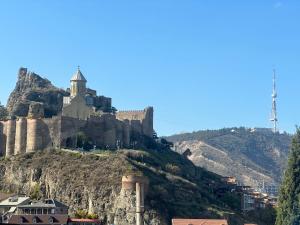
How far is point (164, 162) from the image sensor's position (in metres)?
113

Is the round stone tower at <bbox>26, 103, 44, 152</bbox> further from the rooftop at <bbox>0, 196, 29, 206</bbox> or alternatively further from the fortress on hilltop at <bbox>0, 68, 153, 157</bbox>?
the rooftop at <bbox>0, 196, 29, 206</bbox>

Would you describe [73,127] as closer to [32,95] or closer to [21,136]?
[21,136]

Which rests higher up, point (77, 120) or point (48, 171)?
point (77, 120)

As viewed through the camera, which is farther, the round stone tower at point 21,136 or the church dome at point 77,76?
the church dome at point 77,76

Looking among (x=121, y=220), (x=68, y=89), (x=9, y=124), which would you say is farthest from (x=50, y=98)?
(x=121, y=220)

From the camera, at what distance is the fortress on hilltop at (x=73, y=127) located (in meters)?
104

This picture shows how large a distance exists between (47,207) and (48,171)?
13.4 metres

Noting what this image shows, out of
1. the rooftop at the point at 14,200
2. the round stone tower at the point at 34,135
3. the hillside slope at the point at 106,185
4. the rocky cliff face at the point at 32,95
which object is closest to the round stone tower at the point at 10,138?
the hillside slope at the point at 106,185

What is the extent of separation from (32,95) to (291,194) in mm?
51479

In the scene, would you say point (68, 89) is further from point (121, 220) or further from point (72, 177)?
point (121, 220)

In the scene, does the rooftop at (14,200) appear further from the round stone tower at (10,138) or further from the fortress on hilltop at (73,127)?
the round stone tower at (10,138)

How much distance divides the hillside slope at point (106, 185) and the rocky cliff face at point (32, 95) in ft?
81.2

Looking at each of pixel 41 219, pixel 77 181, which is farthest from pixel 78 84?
pixel 41 219

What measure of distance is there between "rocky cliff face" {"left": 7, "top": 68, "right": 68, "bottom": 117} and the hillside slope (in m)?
24.7
